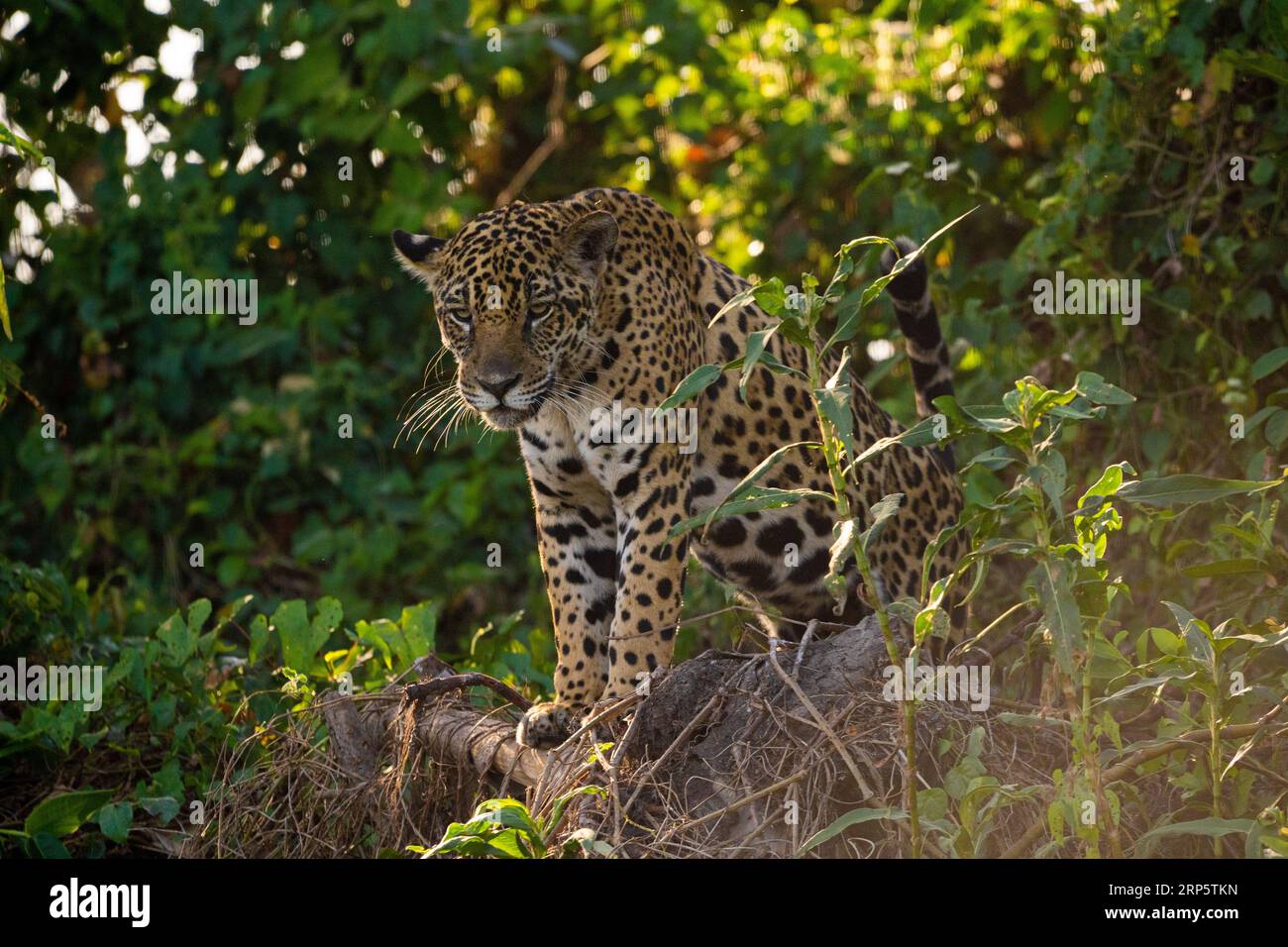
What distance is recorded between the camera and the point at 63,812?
4516 mm

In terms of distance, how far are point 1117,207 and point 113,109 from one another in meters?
5.87

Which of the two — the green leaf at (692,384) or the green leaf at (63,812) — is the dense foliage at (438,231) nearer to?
the green leaf at (63,812)

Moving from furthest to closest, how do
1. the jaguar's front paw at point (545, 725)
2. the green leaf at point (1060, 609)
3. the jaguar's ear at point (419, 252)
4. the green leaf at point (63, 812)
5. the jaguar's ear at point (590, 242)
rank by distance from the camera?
the jaguar's ear at point (419, 252)
the jaguar's ear at point (590, 242)
the jaguar's front paw at point (545, 725)
the green leaf at point (63, 812)
the green leaf at point (1060, 609)

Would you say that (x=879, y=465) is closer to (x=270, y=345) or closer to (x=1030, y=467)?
(x=1030, y=467)

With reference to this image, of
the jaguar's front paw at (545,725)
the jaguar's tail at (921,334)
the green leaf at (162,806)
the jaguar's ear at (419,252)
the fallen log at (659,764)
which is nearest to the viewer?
the fallen log at (659,764)

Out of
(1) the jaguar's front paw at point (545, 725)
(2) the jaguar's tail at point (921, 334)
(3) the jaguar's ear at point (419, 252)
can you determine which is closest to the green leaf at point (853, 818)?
(1) the jaguar's front paw at point (545, 725)

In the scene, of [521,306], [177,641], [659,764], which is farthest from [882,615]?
[177,641]

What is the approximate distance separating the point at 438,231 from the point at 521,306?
502 cm

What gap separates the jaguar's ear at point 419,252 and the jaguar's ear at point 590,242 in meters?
0.52

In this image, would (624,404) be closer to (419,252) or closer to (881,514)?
(419,252)

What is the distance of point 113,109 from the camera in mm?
9453

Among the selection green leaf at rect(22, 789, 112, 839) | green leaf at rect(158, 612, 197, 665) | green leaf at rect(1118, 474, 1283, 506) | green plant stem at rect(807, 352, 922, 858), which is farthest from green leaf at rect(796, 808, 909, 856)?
green leaf at rect(158, 612, 197, 665)

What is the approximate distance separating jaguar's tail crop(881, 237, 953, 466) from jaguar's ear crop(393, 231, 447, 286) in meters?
1.58

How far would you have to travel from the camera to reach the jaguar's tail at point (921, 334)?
5.69m
